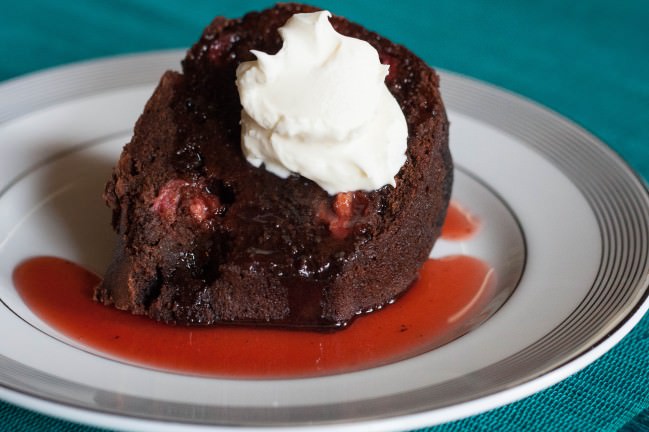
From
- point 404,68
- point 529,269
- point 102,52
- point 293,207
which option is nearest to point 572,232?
point 529,269

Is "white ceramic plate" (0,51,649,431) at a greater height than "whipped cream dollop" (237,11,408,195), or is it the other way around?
"whipped cream dollop" (237,11,408,195)

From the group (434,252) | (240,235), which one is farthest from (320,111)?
(434,252)

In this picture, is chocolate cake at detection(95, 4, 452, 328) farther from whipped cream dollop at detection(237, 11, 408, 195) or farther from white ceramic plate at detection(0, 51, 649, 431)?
white ceramic plate at detection(0, 51, 649, 431)

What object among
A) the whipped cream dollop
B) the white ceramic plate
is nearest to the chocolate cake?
the whipped cream dollop

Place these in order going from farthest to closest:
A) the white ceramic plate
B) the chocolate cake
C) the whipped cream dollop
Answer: the chocolate cake, the whipped cream dollop, the white ceramic plate

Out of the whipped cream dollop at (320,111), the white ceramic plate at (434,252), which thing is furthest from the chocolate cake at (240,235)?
the white ceramic plate at (434,252)

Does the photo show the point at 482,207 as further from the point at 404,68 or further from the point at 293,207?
the point at 293,207
